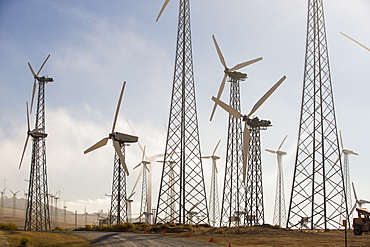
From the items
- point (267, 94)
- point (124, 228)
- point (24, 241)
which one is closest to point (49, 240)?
point (24, 241)

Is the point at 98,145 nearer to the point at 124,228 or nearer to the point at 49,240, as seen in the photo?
the point at 124,228

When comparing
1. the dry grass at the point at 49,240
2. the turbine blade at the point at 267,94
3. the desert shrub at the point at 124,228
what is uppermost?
the turbine blade at the point at 267,94

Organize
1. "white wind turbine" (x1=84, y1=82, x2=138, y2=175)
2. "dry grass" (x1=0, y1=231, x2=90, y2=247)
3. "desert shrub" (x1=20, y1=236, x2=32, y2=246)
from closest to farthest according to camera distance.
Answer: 1. "desert shrub" (x1=20, y1=236, x2=32, y2=246)
2. "dry grass" (x1=0, y1=231, x2=90, y2=247)
3. "white wind turbine" (x1=84, y1=82, x2=138, y2=175)

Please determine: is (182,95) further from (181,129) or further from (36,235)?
(36,235)

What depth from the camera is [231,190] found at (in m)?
65.4

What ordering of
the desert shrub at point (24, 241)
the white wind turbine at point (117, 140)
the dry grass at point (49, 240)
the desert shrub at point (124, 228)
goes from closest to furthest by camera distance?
the desert shrub at point (24, 241)
the dry grass at point (49, 240)
the desert shrub at point (124, 228)
the white wind turbine at point (117, 140)

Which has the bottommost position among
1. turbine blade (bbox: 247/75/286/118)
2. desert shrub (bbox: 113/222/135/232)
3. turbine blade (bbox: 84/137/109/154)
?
desert shrub (bbox: 113/222/135/232)

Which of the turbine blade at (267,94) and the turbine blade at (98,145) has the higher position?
the turbine blade at (267,94)

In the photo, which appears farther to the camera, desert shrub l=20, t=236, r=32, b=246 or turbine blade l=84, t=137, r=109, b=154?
turbine blade l=84, t=137, r=109, b=154

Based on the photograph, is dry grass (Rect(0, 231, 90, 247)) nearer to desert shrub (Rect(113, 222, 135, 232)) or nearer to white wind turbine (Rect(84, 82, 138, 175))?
desert shrub (Rect(113, 222, 135, 232))

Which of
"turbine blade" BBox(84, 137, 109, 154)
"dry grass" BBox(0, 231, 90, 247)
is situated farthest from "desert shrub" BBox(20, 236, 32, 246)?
"turbine blade" BBox(84, 137, 109, 154)

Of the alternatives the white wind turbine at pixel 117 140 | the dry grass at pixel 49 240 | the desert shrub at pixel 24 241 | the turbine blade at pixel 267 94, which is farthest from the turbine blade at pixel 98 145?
the desert shrub at pixel 24 241

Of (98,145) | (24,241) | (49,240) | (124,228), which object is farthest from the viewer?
(98,145)

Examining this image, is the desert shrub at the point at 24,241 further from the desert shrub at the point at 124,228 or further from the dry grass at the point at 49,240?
the desert shrub at the point at 124,228
